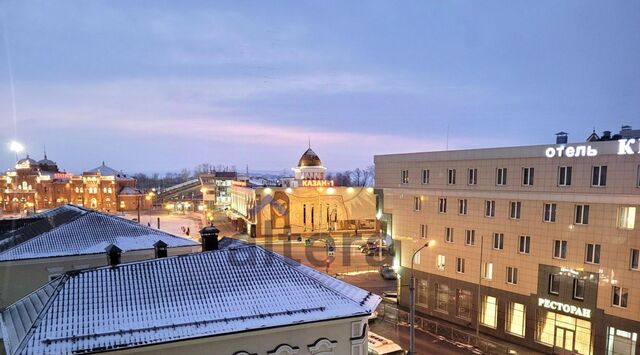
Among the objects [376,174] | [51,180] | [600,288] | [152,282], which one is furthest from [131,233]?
[51,180]

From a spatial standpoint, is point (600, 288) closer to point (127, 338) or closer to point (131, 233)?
point (127, 338)

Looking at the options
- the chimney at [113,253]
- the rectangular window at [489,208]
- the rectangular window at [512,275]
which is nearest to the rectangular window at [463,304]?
the rectangular window at [512,275]

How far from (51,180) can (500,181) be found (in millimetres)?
95324

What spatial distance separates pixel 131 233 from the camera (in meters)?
23.0

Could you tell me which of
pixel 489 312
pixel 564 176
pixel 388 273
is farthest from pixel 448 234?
pixel 388 273

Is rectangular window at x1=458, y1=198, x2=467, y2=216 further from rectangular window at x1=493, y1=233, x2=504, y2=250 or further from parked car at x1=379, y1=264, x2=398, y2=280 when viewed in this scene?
parked car at x1=379, y1=264, x2=398, y2=280

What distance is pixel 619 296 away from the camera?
20031 mm

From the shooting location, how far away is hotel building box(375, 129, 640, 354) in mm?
20078

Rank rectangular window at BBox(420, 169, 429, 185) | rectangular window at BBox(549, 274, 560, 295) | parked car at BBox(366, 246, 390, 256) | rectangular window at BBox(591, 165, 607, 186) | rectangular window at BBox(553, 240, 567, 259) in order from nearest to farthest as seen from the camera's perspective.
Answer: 1. rectangular window at BBox(591, 165, 607, 186)
2. rectangular window at BBox(553, 240, 567, 259)
3. rectangular window at BBox(549, 274, 560, 295)
4. rectangular window at BBox(420, 169, 429, 185)
5. parked car at BBox(366, 246, 390, 256)

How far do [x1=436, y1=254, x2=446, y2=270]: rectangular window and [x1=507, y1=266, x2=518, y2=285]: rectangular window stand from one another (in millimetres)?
4398

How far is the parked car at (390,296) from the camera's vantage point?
103 feet

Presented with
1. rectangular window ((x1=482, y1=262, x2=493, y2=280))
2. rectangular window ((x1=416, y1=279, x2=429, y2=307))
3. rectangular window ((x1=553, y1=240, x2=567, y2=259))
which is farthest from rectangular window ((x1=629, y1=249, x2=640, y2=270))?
rectangular window ((x1=416, y1=279, x2=429, y2=307))

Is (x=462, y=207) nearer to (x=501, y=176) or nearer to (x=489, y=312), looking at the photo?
(x=501, y=176)

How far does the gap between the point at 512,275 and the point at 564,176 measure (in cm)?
688
